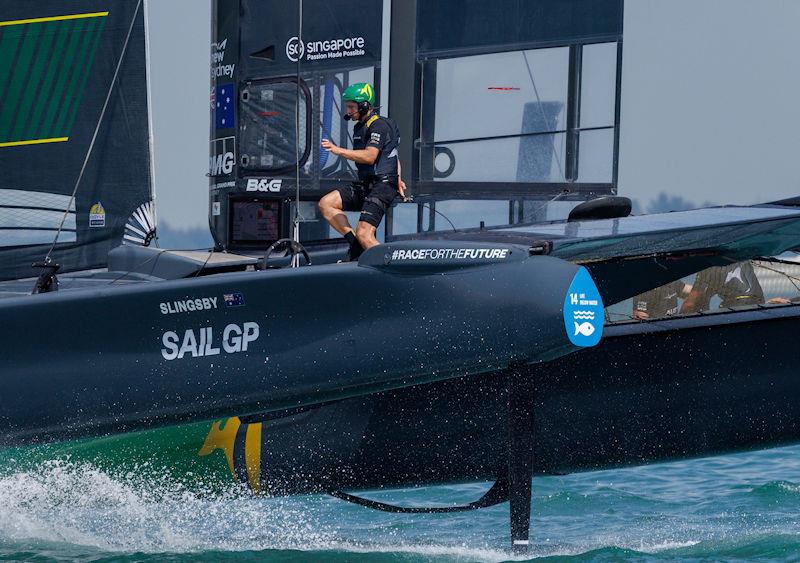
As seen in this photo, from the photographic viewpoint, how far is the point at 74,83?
7371 millimetres

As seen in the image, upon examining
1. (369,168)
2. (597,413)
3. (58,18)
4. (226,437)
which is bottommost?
(226,437)

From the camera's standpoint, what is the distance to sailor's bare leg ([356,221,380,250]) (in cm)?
627

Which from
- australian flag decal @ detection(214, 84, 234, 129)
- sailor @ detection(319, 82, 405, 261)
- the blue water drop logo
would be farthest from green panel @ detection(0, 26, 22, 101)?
the blue water drop logo

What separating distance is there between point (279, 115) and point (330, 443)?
6.53 ft

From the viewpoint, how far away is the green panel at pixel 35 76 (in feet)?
24.0

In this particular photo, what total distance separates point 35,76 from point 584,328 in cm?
357

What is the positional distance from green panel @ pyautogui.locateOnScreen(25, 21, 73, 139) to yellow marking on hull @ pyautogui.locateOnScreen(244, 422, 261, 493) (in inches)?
80.5

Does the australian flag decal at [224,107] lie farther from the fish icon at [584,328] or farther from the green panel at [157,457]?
the fish icon at [584,328]

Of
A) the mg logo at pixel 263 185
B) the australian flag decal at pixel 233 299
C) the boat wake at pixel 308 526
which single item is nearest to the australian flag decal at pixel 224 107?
the mg logo at pixel 263 185

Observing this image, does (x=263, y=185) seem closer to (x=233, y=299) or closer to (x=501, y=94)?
(x=501, y=94)

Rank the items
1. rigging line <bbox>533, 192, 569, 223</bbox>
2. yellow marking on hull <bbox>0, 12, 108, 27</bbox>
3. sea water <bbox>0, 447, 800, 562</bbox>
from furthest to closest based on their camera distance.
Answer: rigging line <bbox>533, 192, 569, 223</bbox> < yellow marking on hull <bbox>0, 12, 108, 27</bbox> < sea water <bbox>0, 447, 800, 562</bbox>

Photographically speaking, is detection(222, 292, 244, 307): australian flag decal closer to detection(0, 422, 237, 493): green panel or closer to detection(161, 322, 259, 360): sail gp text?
detection(161, 322, 259, 360): sail gp text

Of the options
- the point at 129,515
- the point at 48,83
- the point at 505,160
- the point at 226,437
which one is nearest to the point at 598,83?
the point at 505,160

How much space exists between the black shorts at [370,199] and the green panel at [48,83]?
→ 1.83 meters
